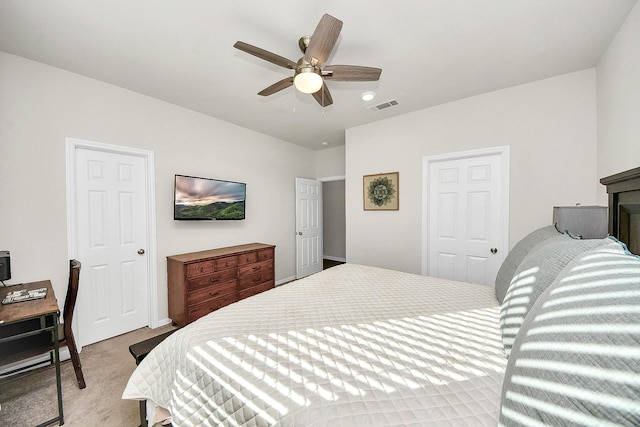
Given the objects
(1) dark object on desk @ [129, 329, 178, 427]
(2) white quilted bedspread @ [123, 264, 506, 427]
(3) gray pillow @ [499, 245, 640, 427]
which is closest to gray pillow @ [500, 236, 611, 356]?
(2) white quilted bedspread @ [123, 264, 506, 427]

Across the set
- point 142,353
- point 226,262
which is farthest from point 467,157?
point 142,353

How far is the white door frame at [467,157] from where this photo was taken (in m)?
2.77

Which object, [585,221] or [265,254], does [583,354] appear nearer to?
[585,221]

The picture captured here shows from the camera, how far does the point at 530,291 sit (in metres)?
1.10

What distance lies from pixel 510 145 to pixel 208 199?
12.4 ft

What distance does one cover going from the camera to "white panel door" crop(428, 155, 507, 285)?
2.87 meters

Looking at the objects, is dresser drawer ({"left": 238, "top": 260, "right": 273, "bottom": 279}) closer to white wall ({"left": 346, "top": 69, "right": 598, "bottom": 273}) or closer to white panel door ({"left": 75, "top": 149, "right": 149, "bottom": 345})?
white panel door ({"left": 75, "top": 149, "right": 149, "bottom": 345})

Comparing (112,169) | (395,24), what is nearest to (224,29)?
(395,24)

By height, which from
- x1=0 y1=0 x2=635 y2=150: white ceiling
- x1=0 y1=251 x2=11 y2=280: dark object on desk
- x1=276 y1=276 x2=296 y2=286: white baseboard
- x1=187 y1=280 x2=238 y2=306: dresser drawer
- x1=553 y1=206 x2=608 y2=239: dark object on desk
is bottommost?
x1=276 y1=276 x2=296 y2=286: white baseboard

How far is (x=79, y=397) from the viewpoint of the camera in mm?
1840

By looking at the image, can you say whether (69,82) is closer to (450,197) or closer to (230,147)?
(230,147)

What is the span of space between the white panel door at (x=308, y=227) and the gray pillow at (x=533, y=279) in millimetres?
3889

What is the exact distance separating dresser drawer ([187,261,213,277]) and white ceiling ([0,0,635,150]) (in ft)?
6.49

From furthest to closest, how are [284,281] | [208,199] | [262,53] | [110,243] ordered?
[284,281] < [208,199] < [110,243] < [262,53]
